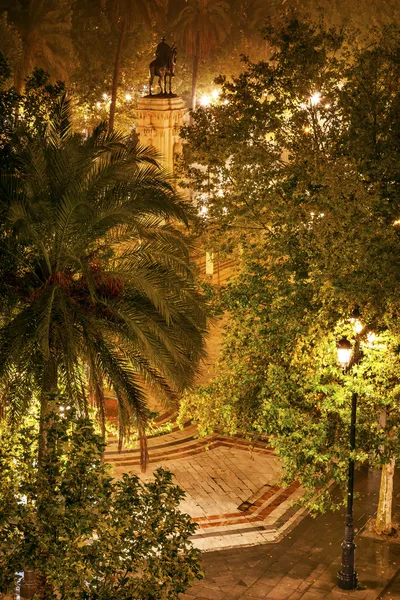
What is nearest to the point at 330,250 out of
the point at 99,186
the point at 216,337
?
the point at 99,186

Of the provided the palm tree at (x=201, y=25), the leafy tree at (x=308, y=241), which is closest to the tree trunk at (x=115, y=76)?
the palm tree at (x=201, y=25)

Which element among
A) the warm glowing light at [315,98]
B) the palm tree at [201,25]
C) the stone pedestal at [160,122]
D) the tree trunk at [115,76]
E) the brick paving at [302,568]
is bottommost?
the brick paving at [302,568]

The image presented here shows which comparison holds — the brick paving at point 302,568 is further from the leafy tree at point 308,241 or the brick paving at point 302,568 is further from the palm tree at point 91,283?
the palm tree at point 91,283

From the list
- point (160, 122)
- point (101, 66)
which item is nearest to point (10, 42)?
point (101, 66)

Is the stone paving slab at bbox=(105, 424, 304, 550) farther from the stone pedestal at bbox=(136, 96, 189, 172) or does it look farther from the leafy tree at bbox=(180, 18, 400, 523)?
the stone pedestal at bbox=(136, 96, 189, 172)

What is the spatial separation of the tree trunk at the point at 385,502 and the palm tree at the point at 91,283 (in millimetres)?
5533

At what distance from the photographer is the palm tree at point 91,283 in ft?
51.2

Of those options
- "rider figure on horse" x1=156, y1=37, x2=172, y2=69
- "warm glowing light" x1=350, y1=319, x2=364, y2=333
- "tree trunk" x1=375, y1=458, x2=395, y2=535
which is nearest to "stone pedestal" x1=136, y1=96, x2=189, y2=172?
"rider figure on horse" x1=156, y1=37, x2=172, y2=69

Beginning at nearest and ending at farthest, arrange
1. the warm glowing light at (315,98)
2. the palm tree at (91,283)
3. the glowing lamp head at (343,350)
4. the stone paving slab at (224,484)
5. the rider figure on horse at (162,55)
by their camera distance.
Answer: the palm tree at (91,283) < the glowing lamp head at (343,350) < the stone paving slab at (224,484) < the warm glowing light at (315,98) < the rider figure on horse at (162,55)

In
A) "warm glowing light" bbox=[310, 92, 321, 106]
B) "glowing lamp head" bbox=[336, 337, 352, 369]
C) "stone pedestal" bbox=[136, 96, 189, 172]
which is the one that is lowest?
→ "glowing lamp head" bbox=[336, 337, 352, 369]

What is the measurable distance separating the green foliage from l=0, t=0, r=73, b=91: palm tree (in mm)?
42651

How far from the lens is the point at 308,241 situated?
1945 centimetres

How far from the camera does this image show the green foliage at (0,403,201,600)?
1195cm

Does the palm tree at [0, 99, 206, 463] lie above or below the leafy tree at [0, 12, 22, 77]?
below
